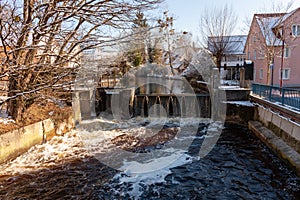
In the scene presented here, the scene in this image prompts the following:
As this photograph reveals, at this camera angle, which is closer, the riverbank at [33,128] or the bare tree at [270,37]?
the riverbank at [33,128]

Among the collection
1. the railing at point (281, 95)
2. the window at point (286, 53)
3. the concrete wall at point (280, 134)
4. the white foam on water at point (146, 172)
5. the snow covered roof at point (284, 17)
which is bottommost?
the white foam on water at point (146, 172)

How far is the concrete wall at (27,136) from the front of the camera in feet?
18.4

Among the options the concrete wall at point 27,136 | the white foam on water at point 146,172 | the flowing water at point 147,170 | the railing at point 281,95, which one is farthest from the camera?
the railing at point 281,95

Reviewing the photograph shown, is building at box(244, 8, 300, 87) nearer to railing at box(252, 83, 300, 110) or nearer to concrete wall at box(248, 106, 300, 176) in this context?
railing at box(252, 83, 300, 110)

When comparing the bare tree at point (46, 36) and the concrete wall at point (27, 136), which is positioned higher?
the bare tree at point (46, 36)

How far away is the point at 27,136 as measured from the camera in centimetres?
646

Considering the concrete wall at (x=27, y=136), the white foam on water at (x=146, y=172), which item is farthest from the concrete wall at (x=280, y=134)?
the concrete wall at (x=27, y=136)

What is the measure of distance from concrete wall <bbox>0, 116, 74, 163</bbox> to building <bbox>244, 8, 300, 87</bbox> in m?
15.4

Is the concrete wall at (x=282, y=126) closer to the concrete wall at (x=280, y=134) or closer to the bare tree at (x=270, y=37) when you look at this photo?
the concrete wall at (x=280, y=134)

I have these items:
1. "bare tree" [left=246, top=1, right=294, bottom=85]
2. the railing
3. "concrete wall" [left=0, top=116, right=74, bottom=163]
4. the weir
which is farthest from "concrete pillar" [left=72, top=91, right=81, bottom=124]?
"bare tree" [left=246, top=1, right=294, bottom=85]

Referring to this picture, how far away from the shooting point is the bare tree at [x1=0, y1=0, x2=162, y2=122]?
511 centimetres

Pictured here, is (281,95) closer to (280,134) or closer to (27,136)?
(280,134)

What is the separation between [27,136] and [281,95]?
7.71 m

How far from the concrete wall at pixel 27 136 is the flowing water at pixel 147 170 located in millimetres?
185
